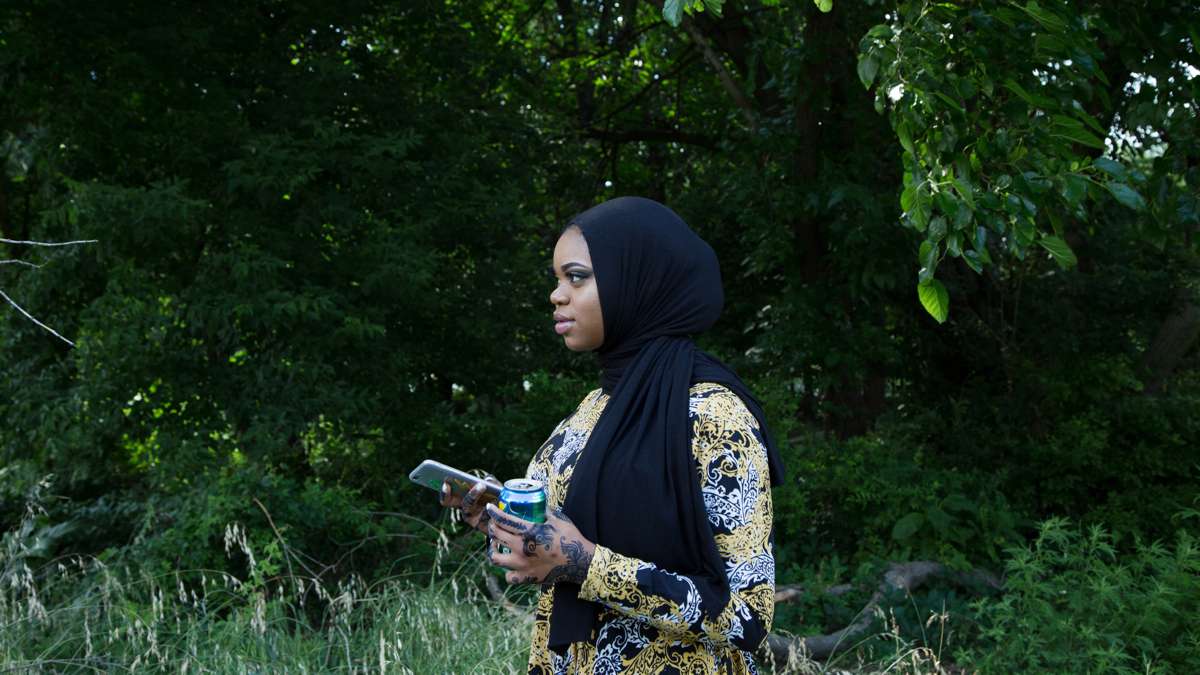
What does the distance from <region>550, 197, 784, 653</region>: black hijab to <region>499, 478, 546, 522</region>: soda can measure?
6.8 inches

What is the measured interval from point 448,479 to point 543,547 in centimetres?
36

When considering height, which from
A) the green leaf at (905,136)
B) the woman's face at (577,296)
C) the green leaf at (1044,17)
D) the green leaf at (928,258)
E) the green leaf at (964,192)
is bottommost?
the woman's face at (577,296)

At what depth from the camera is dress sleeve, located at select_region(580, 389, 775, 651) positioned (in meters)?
1.99

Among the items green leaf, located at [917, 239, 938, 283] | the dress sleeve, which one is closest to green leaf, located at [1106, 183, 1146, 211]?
green leaf, located at [917, 239, 938, 283]

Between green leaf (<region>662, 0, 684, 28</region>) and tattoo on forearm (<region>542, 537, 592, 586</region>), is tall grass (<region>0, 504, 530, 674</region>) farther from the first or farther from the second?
green leaf (<region>662, 0, 684, 28</region>)

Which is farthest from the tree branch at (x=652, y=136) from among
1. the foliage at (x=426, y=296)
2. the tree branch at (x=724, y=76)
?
the tree branch at (x=724, y=76)

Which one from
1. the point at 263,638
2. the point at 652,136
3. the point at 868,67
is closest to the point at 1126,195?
the point at 868,67

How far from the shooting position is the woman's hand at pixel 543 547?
1.97 metres

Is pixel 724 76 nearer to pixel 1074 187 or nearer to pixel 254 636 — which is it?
pixel 1074 187

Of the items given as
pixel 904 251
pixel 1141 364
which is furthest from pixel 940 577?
pixel 1141 364

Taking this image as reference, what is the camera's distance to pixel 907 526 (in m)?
6.98

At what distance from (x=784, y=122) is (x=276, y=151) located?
149 inches

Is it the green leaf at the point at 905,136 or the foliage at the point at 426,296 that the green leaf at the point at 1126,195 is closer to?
the green leaf at the point at 905,136

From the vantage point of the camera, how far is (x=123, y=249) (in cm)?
652
